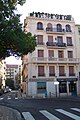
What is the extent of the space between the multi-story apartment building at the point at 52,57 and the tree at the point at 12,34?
29.1m

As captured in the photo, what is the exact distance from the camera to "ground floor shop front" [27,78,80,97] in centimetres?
4159

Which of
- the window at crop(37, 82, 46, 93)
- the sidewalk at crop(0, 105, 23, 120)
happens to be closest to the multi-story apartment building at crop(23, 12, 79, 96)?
the window at crop(37, 82, 46, 93)

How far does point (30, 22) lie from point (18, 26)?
3220 cm

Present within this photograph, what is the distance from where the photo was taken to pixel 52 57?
144 feet

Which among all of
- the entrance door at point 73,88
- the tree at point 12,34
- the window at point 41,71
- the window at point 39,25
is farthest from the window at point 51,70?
the tree at point 12,34

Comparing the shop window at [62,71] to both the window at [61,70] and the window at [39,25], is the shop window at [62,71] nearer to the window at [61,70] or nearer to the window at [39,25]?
the window at [61,70]

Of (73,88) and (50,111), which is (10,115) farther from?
(73,88)

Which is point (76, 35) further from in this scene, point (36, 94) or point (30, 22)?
point (36, 94)

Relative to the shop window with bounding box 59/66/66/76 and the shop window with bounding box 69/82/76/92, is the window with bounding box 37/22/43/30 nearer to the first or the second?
the shop window with bounding box 59/66/66/76

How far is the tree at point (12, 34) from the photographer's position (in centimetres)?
1134

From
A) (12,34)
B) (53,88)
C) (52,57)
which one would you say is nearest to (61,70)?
(52,57)

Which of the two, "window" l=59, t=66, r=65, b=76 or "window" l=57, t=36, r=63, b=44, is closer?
"window" l=59, t=66, r=65, b=76

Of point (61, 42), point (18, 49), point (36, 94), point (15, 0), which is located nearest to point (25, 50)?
point (18, 49)

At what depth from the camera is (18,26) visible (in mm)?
12250
